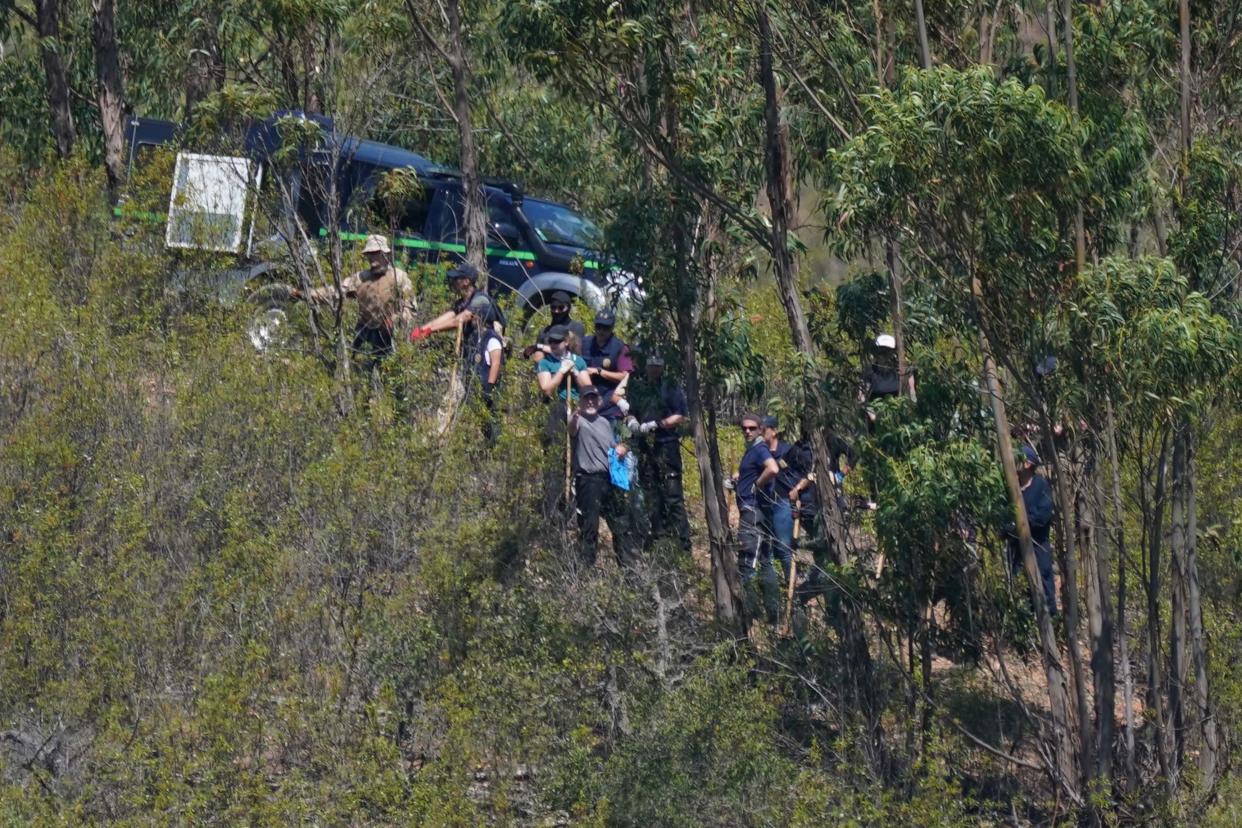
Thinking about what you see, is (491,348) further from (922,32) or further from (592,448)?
(922,32)

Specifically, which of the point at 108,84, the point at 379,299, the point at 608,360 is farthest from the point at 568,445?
the point at 108,84

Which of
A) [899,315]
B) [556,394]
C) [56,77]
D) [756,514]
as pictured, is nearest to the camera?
[899,315]

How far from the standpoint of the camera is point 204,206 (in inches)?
587

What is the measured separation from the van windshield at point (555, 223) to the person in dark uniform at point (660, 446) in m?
4.62

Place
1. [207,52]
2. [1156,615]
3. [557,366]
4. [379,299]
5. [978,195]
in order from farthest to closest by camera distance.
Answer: [207,52] → [379,299] → [557,366] → [1156,615] → [978,195]

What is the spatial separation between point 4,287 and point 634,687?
6.47 m

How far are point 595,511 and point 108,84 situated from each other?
8996mm

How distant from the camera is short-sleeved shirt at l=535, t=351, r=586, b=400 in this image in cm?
1193

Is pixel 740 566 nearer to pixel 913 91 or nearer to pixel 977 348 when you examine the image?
pixel 977 348

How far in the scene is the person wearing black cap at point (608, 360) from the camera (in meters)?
12.0

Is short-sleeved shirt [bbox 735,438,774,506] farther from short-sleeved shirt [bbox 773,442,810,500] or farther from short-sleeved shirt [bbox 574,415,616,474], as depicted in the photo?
short-sleeved shirt [bbox 574,415,616,474]

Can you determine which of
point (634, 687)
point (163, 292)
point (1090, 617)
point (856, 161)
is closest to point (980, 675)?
point (1090, 617)

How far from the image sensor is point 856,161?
9.03 meters

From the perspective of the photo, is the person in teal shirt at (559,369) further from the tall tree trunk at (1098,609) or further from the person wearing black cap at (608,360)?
the tall tree trunk at (1098,609)
